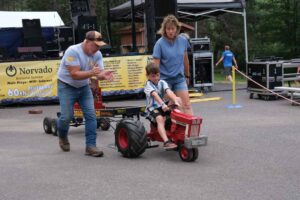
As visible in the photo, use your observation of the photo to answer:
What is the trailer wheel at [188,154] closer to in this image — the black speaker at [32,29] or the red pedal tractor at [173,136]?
the red pedal tractor at [173,136]

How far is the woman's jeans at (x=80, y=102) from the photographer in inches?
300

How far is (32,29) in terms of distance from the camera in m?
19.1

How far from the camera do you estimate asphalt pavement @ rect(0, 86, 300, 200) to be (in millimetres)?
5656

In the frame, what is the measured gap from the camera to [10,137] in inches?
381

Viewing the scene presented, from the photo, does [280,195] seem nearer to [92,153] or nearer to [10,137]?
[92,153]

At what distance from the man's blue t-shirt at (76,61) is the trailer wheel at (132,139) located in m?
0.87

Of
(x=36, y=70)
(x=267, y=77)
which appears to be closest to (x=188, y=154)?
(x=267, y=77)

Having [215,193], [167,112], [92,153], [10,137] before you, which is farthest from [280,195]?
[10,137]

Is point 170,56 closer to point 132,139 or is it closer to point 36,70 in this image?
point 132,139

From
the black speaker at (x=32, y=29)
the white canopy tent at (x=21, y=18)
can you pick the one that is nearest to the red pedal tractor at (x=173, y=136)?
the black speaker at (x=32, y=29)

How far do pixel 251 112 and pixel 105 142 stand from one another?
450 cm

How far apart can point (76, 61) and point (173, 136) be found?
5.42 feet

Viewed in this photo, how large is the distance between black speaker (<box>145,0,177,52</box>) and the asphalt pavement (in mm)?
6414

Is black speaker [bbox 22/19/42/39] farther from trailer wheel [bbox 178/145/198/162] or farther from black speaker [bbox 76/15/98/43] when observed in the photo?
trailer wheel [bbox 178/145/198/162]
